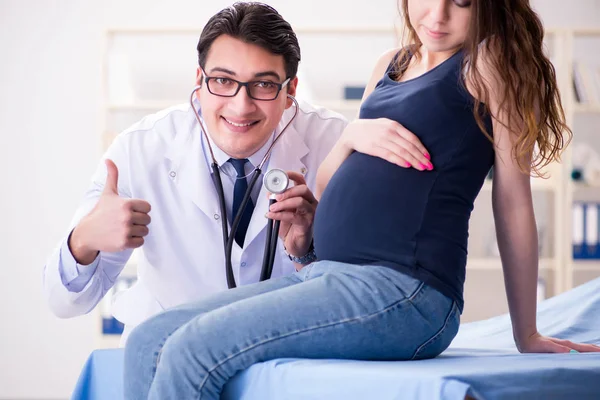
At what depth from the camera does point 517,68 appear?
51.3 inches

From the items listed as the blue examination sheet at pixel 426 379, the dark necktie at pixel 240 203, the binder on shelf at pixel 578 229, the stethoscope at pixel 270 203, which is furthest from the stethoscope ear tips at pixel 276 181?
the binder on shelf at pixel 578 229

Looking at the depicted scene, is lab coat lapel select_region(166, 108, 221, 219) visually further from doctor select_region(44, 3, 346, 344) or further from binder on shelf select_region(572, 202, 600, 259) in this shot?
binder on shelf select_region(572, 202, 600, 259)

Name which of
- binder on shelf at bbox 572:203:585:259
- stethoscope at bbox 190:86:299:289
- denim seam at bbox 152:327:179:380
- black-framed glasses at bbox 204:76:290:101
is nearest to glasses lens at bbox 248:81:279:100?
black-framed glasses at bbox 204:76:290:101

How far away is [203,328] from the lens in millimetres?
1126

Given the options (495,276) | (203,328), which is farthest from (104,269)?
(495,276)

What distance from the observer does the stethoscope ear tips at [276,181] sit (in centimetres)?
155

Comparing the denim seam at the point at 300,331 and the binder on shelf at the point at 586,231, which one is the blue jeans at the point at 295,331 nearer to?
the denim seam at the point at 300,331

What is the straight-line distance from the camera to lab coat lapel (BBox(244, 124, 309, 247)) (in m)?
1.86

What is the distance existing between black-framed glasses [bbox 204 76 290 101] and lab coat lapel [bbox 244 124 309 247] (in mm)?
174

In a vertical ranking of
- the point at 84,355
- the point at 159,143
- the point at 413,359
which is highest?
the point at 159,143

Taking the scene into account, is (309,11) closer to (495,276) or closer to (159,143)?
(495,276)

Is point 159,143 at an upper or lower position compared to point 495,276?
upper

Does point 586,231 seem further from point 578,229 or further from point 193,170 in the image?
point 193,170

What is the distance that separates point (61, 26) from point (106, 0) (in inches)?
11.3
